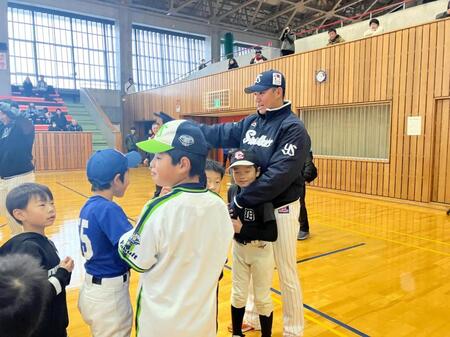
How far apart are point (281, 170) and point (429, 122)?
6.12 meters

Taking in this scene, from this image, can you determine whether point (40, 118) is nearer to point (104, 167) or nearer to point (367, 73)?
point (367, 73)

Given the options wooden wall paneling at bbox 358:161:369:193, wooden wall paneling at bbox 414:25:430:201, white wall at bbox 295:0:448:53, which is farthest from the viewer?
white wall at bbox 295:0:448:53

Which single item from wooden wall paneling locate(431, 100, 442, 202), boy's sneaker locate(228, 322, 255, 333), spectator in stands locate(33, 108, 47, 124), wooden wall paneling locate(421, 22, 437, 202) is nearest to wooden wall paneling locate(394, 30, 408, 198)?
wooden wall paneling locate(421, 22, 437, 202)

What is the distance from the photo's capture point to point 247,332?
2.56 meters

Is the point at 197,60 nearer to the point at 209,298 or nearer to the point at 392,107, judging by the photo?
the point at 392,107

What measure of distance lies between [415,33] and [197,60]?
51.7 ft

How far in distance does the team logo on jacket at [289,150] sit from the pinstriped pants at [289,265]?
0.33 meters

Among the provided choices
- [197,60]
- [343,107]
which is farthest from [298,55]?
[197,60]

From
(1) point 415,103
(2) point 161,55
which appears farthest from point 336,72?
(2) point 161,55

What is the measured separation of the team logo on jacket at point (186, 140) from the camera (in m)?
1.38

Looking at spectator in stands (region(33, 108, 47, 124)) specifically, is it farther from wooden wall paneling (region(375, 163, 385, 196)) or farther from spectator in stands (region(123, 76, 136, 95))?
wooden wall paneling (region(375, 163, 385, 196))

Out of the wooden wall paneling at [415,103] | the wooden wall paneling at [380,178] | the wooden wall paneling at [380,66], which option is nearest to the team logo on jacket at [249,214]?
the wooden wall paneling at [415,103]

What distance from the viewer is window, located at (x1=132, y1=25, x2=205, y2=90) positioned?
1992 centimetres

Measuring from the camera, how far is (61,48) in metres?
18.5
